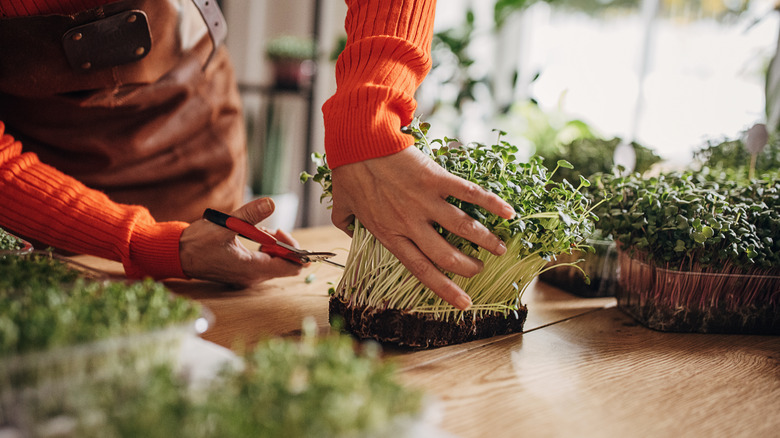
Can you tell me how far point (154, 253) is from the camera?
1113mm

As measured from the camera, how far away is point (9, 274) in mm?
638

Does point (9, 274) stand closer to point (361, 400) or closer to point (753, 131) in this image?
point (361, 400)

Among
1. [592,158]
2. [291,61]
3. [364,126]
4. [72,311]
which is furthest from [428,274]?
[291,61]

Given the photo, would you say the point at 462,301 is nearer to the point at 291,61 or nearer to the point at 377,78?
the point at 377,78

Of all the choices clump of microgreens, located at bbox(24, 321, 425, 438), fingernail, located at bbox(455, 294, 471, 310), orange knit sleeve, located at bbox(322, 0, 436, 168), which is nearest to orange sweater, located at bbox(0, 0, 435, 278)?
orange knit sleeve, located at bbox(322, 0, 436, 168)

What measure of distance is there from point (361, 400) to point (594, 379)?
47cm

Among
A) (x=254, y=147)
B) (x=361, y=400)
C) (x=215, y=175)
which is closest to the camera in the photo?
(x=361, y=400)

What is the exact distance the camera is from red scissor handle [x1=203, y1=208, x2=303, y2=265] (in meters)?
1.07

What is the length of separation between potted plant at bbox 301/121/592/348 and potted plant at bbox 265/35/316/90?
260 centimetres

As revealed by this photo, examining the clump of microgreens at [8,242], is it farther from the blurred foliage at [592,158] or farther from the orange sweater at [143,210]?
the blurred foliage at [592,158]

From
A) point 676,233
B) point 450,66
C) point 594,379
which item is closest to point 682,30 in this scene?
point 450,66

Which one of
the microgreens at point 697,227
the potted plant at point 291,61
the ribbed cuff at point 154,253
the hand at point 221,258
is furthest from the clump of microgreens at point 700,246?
the potted plant at point 291,61

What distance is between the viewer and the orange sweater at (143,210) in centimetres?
88

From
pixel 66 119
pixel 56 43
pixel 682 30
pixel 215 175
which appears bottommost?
pixel 215 175
